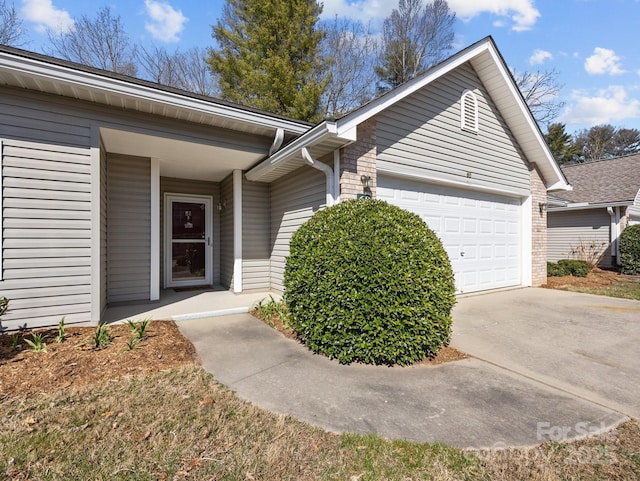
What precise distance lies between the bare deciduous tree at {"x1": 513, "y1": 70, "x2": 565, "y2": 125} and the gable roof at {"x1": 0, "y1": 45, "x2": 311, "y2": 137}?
1751 centimetres

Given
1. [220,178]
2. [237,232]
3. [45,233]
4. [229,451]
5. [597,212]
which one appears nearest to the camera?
[229,451]

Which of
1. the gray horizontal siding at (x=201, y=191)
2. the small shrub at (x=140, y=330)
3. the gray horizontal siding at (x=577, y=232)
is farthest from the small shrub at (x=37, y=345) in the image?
the gray horizontal siding at (x=577, y=232)

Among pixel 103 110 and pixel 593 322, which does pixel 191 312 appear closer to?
pixel 103 110

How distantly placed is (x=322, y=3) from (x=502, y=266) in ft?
47.6

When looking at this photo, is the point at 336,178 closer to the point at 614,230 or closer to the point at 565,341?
the point at 565,341

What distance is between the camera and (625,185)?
12.3 metres

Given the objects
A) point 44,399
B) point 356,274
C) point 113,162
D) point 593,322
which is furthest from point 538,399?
point 113,162

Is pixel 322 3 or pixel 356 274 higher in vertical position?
pixel 322 3

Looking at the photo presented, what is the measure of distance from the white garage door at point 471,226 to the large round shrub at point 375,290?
7.89ft

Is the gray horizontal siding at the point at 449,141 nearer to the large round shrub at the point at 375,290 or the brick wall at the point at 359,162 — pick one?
the brick wall at the point at 359,162

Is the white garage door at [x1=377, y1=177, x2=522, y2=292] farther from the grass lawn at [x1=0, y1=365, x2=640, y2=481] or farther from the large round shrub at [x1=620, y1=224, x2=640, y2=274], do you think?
the large round shrub at [x1=620, y1=224, x2=640, y2=274]

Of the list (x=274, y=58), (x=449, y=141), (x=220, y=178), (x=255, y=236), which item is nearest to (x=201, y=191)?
A: (x=220, y=178)

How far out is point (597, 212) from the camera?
12.3 metres

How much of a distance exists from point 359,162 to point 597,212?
12.2 metres
